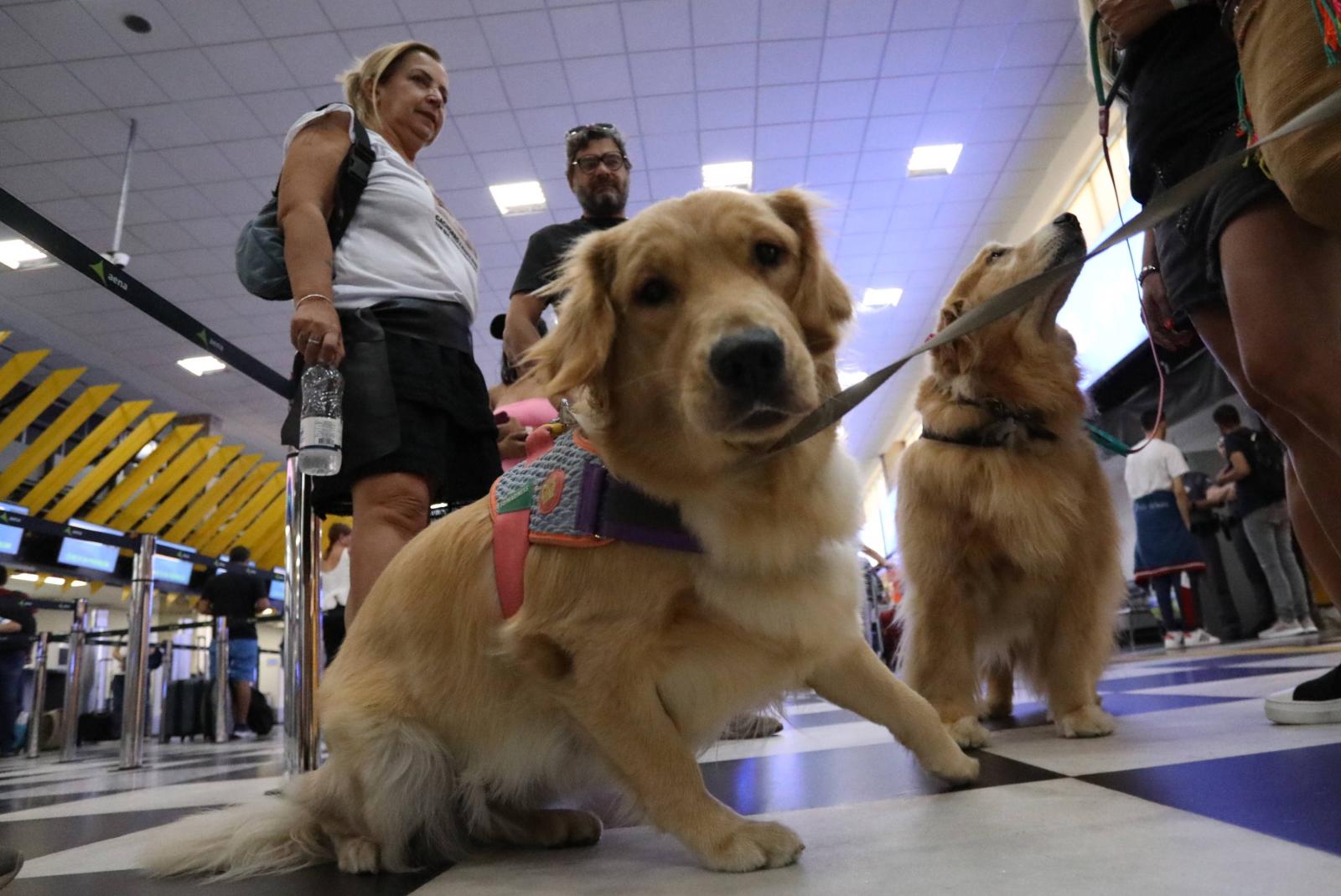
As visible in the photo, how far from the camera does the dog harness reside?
41.9 inches

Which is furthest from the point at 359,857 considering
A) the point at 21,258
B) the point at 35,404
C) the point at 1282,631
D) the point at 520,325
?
the point at 35,404

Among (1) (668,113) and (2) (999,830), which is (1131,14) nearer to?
(2) (999,830)

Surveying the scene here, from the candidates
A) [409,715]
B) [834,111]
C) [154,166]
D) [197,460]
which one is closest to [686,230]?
[409,715]

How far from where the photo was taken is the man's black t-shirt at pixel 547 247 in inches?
98.2

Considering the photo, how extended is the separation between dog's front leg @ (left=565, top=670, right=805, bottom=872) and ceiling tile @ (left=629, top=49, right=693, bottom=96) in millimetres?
5605

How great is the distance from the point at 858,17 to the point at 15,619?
726 centimetres

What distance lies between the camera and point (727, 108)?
6336mm

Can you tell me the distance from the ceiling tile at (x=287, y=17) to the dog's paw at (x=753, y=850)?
550 centimetres

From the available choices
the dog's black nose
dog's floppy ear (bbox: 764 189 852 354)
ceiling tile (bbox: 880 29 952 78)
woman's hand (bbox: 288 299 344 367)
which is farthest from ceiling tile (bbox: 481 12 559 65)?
the dog's black nose

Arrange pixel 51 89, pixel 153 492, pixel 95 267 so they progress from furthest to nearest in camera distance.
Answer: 1. pixel 153 492
2. pixel 51 89
3. pixel 95 267

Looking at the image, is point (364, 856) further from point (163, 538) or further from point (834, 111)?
point (163, 538)

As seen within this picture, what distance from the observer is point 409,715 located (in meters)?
1.16

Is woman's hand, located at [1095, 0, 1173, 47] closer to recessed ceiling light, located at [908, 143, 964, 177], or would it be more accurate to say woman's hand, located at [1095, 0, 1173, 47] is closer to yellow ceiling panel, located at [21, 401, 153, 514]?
recessed ceiling light, located at [908, 143, 964, 177]

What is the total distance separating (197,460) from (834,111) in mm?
8985
